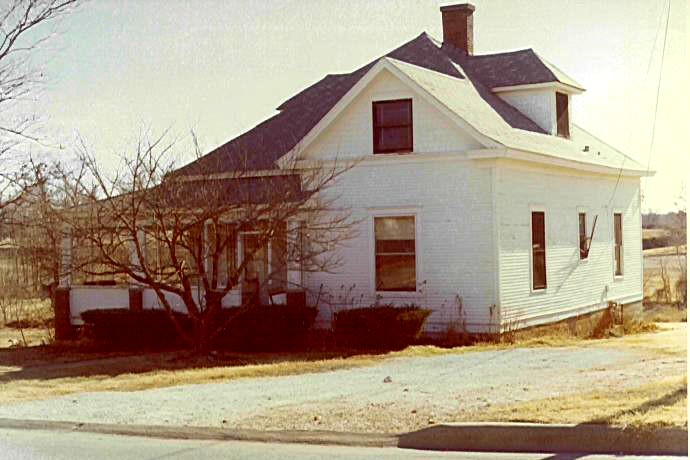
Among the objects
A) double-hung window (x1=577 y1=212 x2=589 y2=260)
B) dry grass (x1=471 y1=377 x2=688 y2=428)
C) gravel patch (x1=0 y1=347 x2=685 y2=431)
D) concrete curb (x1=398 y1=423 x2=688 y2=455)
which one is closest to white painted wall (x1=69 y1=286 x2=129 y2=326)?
gravel patch (x1=0 y1=347 x2=685 y2=431)

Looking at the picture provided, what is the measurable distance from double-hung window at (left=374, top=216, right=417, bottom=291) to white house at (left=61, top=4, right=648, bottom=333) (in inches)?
0.8

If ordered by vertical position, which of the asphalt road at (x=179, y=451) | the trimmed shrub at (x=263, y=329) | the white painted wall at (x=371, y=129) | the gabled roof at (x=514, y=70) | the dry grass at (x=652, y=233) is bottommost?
the asphalt road at (x=179, y=451)

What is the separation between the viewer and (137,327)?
1808cm

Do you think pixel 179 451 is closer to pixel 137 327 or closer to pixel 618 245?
pixel 137 327

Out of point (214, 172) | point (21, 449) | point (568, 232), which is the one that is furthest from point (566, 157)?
point (21, 449)

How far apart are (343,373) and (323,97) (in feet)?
34.6

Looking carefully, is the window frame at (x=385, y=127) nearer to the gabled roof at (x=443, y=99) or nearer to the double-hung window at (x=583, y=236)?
the gabled roof at (x=443, y=99)

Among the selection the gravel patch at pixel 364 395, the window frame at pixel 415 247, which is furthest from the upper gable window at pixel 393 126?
the gravel patch at pixel 364 395

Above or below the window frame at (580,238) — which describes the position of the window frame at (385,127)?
above

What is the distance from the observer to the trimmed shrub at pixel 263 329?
17188mm

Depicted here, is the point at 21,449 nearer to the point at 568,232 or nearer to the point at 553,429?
the point at 553,429

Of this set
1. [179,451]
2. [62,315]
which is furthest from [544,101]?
[179,451]

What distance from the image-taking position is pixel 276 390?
1230cm

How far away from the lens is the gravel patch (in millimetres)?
10094
